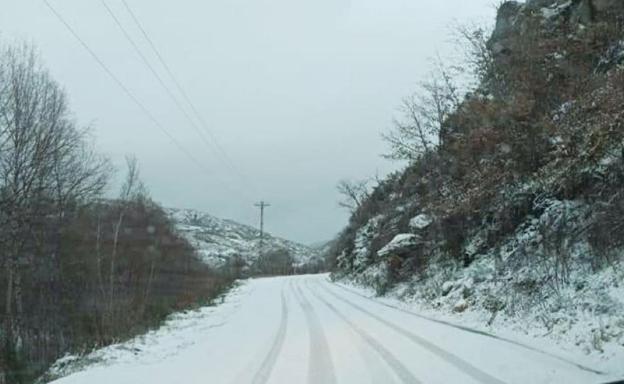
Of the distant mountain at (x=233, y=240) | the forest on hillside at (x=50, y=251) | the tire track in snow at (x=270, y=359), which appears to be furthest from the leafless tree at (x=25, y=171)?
the distant mountain at (x=233, y=240)

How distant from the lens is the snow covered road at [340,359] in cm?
844

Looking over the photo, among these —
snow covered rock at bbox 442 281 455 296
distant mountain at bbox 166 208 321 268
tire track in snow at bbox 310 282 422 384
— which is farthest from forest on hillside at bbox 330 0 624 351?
distant mountain at bbox 166 208 321 268

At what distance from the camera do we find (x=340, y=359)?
10484mm

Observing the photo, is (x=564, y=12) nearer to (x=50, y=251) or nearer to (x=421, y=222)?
(x=421, y=222)

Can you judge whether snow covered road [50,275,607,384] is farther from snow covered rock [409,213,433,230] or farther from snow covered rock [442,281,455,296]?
snow covered rock [409,213,433,230]

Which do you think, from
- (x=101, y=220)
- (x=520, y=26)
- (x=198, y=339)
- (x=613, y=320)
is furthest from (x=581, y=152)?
(x=101, y=220)

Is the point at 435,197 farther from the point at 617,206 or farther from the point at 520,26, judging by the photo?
the point at 617,206

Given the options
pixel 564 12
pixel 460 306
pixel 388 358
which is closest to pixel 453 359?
pixel 388 358

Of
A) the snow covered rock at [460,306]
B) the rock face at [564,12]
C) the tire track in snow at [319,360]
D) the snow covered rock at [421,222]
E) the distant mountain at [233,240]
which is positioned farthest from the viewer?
the distant mountain at [233,240]

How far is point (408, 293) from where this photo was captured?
25.0 metres

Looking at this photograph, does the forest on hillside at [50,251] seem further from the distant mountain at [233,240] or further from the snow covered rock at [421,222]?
the distant mountain at [233,240]

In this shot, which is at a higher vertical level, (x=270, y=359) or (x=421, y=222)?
(x=421, y=222)

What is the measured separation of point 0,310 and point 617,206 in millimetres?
27643

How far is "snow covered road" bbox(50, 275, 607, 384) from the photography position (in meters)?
8.44
